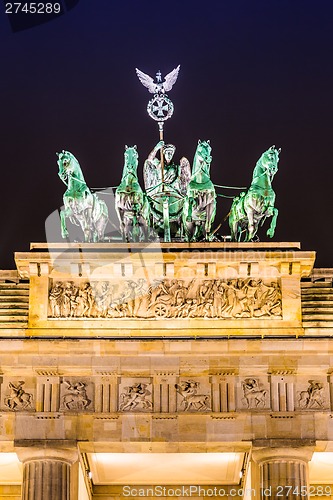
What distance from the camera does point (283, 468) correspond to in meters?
29.0

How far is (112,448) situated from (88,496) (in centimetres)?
318

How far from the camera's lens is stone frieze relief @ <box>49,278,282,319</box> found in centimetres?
3038

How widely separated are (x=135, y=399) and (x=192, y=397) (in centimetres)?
124

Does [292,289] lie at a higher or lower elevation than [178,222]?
lower

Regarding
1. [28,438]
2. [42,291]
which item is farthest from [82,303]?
[28,438]

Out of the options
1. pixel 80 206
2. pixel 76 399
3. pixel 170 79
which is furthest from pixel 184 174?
pixel 76 399

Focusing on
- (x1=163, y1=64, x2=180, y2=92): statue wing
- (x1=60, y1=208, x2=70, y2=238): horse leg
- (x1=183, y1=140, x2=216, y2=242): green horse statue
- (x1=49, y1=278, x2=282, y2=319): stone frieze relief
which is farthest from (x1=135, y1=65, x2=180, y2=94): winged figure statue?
(x1=49, y1=278, x2=282, y2=319): stone frieze relief

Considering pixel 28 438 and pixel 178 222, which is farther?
pixel 178 222

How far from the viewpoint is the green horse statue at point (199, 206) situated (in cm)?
3158

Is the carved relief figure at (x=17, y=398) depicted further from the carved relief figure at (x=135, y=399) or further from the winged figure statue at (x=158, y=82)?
the winged figure statue at (x=158, y=82)

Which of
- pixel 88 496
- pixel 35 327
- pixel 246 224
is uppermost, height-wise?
pixel 246 224

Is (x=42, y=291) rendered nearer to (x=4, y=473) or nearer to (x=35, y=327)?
(x=35, y=327)

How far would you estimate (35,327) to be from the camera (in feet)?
99.0

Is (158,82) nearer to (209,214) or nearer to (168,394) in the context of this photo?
(209,214)
